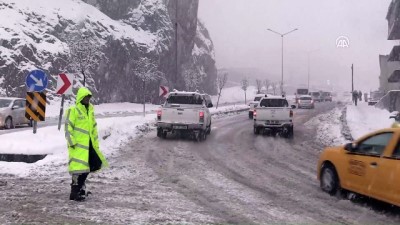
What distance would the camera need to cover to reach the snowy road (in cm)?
632

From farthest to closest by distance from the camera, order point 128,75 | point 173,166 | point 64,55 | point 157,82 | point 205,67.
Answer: point 205,67 < point 157,82 < point 128,75 < point 64,55 < point 173,166

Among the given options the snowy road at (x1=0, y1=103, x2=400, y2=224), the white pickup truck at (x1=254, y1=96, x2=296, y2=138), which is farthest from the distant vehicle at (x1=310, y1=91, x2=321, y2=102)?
the snowy road at (x1=0, y1=103, x2=400, y2=224)

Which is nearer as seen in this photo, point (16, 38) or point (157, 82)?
point (16, 38)

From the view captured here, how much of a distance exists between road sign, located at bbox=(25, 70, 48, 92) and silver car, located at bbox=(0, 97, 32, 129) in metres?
10.0

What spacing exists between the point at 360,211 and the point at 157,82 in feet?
231

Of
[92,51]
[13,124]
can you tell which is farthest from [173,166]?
[92,51]

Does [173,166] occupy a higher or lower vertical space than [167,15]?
lower

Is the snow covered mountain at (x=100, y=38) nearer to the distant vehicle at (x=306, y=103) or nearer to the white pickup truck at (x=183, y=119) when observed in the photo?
the white pickup truck at (x=183, y=119)

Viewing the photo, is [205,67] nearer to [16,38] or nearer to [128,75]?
[128,75]

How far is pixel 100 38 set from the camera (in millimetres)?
65688

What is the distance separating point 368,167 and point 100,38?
2468 inches

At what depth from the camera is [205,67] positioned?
119 metres

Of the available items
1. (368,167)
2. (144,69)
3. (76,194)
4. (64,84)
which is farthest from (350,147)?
(144,69)

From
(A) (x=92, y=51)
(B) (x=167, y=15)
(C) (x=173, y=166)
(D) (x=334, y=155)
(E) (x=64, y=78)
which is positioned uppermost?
(B) (x=167, y=15)
